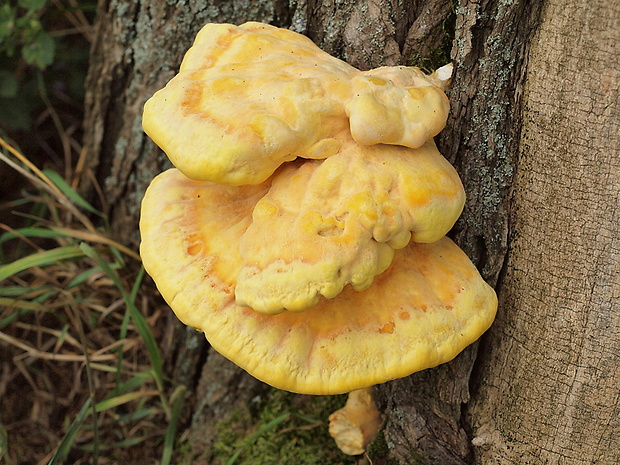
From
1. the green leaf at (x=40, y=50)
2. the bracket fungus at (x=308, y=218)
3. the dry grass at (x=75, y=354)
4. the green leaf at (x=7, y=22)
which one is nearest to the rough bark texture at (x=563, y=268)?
the bracket fungus at (x=308, y=218)

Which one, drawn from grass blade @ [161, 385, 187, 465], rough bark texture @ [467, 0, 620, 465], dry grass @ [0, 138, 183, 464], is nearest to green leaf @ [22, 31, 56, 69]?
dry grass @ [0, 138, 183, 464]

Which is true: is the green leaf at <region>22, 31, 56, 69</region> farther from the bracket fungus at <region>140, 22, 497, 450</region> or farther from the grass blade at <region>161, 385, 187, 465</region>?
the grass blade at <region>161, 385, 187, 465</region>

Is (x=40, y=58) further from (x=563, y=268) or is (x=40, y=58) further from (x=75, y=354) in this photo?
(x=563, y=268)

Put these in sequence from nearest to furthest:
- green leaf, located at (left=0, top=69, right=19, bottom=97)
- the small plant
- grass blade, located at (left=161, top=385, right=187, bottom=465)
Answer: grass blade, located at (left=161, top=385, right=187, bottom=465), the small plant, green leaf, located at (left=0, top=69, right=19, bottom=97)

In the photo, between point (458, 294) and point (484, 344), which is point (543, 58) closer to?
point (458, 294)

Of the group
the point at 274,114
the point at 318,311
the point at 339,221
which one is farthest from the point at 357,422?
the point at 274,114

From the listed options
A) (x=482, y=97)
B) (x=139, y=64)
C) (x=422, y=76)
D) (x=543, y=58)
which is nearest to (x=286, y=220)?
(x=422, y=76)

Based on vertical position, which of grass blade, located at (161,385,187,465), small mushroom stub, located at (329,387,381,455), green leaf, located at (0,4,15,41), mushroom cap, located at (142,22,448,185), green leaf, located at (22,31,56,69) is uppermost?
mushroom cap, located at (142,22,448,185)
